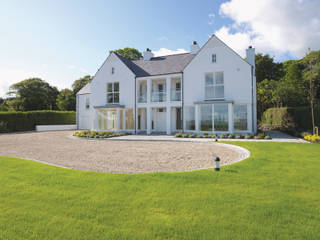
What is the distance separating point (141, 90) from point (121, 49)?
2297 cm

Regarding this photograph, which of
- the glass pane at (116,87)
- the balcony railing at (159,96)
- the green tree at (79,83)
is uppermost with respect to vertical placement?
the green tree at (79,83)

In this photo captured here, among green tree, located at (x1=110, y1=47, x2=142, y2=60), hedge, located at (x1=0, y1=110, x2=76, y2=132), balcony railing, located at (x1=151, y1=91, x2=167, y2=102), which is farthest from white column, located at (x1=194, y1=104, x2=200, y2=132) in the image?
green tree, located at (x1=110, y1=47, x2=142, y2=60)

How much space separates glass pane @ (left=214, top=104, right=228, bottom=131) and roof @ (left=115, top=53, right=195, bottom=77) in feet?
18.7

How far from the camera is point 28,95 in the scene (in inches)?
1770

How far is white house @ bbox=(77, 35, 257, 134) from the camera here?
56.8 ft

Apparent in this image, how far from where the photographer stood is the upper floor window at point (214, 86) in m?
18.0

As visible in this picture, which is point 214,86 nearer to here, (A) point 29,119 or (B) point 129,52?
(A) point 29,119

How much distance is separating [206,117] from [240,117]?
2965mm

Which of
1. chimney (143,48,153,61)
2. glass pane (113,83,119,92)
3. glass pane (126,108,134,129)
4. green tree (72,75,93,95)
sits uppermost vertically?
green tree (72,75,93,95)

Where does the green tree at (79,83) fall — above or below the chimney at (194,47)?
above

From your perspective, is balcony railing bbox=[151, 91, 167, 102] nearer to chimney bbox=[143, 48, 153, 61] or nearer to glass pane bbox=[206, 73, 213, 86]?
glass pane bbox=[206, 73, 213, 86]

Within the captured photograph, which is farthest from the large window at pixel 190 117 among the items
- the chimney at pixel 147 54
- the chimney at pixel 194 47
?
the chimney at pixel 147 54

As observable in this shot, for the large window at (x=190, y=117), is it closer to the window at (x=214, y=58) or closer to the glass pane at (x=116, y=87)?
the window at (x=214, y=58)

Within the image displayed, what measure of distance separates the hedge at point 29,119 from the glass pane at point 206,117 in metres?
23.7
